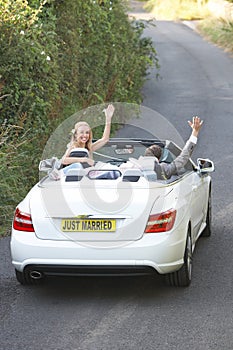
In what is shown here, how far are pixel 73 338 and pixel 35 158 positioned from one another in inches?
262

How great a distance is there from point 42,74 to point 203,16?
1264 inches

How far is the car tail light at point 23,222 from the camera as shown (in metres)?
7.82

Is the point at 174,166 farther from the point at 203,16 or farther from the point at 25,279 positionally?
the point at 203,16

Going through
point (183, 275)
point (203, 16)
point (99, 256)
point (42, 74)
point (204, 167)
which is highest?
point (99, 256)

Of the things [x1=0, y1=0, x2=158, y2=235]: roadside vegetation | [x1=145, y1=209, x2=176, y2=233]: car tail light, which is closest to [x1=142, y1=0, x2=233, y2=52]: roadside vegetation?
[x1=0, y1=0, x2=158, y2=235]: roadside vegetation

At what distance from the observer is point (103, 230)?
7594 mm

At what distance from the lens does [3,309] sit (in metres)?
7.60

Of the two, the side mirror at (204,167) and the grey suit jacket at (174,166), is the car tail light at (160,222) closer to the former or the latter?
the grey suit jacket at (174,166)

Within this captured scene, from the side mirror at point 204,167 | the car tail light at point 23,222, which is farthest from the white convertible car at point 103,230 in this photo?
the side mirror at point 204,167

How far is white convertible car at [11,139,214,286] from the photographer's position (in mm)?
7578

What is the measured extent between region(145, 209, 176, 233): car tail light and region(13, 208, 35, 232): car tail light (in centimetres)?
100

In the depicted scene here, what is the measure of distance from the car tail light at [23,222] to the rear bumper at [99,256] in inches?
2.9

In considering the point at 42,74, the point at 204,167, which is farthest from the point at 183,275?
the point at 42,74

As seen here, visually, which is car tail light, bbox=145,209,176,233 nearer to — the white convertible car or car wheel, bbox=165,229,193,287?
the white convertible car
